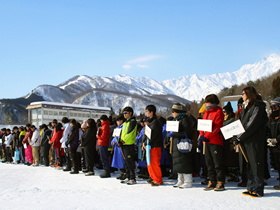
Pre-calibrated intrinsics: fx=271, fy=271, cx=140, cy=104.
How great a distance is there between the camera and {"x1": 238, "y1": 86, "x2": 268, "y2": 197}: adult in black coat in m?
4.98

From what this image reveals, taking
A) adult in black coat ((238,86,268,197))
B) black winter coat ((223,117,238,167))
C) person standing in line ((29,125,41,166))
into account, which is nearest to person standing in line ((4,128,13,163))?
person standing in line ((29,125,41,166))

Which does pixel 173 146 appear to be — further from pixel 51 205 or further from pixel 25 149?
pixel 25 149

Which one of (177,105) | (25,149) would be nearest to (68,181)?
(177,105)

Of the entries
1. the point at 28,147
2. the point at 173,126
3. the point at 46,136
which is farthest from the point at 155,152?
the point at 28,147

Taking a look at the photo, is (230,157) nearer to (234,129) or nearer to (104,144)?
(234,129)

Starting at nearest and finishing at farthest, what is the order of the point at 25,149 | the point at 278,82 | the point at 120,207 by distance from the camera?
the point at 120,207 → the point at 25,149 → the point at 278,82

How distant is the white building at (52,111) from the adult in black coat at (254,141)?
4813 cm

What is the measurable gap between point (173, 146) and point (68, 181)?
326cm

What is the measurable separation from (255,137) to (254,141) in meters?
0.08

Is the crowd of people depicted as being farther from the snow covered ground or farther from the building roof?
A: the building roof

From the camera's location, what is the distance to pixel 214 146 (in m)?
5.73

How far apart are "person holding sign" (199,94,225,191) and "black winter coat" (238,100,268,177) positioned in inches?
25.6

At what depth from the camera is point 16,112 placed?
153 meters

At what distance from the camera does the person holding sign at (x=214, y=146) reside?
5680 mm
